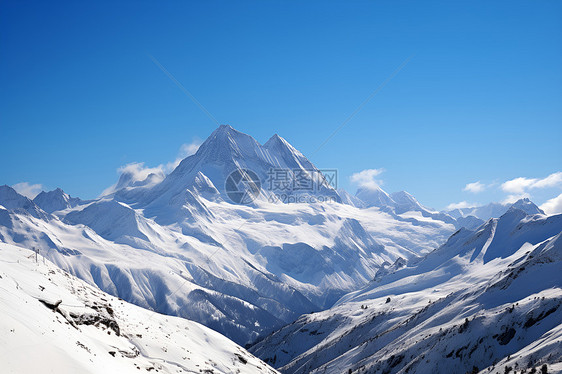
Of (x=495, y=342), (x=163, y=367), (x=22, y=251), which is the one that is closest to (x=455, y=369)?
(x=495, y=342)

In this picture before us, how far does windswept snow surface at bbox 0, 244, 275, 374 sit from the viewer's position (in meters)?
45.1

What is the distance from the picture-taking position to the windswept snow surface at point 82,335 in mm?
45062

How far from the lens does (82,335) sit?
57.3 m

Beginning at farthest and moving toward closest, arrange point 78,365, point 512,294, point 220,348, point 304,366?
point 304,366 < point 512,294 < point 220,348 < point 78,365

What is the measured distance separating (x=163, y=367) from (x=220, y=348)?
103ft

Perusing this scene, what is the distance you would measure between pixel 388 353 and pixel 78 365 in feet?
310

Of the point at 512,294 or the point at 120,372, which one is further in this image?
the point at 512,294

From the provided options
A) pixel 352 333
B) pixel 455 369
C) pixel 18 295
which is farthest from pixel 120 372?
pixel 352 333

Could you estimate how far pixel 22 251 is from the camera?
3369 inches

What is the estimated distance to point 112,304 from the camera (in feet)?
266

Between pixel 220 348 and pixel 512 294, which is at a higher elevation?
pixel 220 348

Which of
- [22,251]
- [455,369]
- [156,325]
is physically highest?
[22,251]

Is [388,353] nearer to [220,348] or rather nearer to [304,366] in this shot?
[220,348]

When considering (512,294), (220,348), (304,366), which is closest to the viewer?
(220,348)
